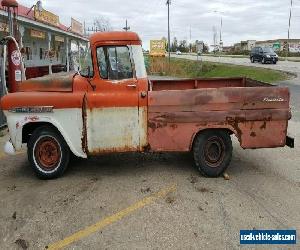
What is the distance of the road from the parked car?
35066mm

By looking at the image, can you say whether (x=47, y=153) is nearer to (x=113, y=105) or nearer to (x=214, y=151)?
(x=113, y=105)

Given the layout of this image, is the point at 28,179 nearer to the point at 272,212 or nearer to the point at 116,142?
the point at 116,142

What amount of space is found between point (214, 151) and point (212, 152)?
0.04m

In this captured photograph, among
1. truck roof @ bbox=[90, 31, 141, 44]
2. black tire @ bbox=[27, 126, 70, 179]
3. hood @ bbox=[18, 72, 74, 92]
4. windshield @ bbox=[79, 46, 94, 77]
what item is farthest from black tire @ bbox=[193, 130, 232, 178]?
hood @ bbox=[18, 72, 74, 92]

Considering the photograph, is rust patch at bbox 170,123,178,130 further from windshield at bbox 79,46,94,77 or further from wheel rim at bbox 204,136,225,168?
windshield at bbox 79,46,94,77

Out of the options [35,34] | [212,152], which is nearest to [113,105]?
[212,152]

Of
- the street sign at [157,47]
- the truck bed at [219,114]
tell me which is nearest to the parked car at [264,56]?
the street sign at [157,47]

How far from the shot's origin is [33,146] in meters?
6.45

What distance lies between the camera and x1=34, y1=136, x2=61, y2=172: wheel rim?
21.2 feet

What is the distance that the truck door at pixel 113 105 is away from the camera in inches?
243

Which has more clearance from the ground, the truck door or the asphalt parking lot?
the truck door

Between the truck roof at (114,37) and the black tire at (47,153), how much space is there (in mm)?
1702

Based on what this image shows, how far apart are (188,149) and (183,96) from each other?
2.98ft

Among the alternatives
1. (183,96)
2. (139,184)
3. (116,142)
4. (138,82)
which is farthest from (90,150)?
(183,96)
